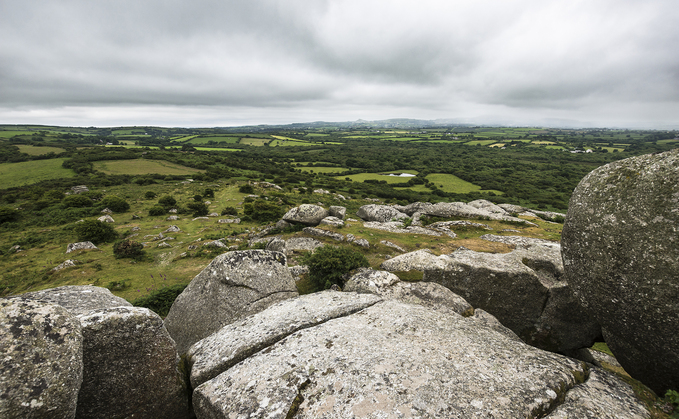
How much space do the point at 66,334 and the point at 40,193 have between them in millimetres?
70352

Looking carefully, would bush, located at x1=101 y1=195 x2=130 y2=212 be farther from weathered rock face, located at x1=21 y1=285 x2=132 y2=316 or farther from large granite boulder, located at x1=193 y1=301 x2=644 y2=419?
large granite boulder, located at x1=193 y1=301 x2=644 y2=419

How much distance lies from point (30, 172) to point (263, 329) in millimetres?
113447

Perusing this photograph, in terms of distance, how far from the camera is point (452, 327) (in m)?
8.26

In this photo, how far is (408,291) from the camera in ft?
38.0

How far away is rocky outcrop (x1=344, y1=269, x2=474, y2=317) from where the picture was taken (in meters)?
10.4

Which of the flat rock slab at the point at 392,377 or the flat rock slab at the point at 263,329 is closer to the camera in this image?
the flat rock slab at the point at 392,377

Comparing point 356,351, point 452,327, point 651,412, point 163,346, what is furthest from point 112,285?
point 651,412

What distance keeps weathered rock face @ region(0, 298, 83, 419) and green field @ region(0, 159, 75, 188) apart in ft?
304

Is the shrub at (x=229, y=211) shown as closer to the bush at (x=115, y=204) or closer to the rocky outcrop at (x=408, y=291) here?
the bush at (x=115, y=204)

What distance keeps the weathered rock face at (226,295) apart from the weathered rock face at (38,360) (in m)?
5.79

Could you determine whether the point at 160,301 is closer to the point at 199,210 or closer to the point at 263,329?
the point at 263,329

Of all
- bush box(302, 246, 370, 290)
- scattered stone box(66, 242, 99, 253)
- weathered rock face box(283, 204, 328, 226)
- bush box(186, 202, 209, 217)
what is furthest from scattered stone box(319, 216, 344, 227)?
bush box(186, 202, 209, 217)

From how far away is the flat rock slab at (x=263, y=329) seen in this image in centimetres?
760

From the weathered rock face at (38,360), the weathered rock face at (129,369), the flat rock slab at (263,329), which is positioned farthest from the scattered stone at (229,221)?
the weathered rock face at (38,360)
